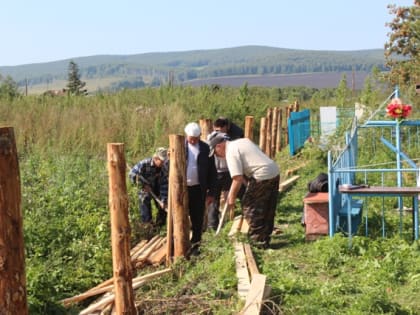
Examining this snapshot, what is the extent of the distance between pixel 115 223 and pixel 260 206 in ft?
9.03

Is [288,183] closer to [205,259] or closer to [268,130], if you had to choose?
[268,130]

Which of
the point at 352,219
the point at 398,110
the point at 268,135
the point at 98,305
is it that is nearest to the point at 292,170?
the point at 268,135

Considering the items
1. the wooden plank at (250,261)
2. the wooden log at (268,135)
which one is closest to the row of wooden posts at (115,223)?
the wooden plank at (250,261)

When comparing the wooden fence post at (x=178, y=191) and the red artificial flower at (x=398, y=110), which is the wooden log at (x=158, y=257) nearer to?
the wooden fence post at (x=178, y=191)

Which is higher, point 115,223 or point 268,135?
point 115,223

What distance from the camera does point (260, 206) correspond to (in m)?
8.54

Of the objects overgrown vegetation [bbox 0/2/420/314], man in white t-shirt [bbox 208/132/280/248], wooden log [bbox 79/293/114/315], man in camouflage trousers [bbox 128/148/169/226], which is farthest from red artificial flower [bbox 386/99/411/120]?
wooden log [bbox 79/293/114/315]

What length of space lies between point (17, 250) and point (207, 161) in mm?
5068

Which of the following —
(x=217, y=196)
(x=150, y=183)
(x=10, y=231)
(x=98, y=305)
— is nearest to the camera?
(x=10, y=231)

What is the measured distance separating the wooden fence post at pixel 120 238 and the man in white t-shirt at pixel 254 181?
2.18 metres

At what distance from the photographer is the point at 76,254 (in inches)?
328

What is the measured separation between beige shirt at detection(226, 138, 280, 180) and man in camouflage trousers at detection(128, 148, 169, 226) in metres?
1.70

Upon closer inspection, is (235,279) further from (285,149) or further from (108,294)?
(285,149)

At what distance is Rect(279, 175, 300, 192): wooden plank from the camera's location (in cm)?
1339
